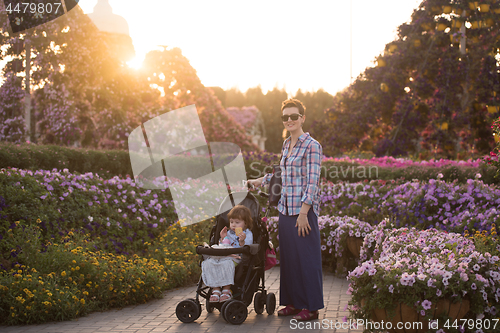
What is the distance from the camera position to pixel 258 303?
4145 millimetres

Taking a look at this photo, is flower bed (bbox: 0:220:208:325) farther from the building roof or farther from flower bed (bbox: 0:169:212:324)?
the building roof

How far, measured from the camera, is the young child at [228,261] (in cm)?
391

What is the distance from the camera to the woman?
3.79 m

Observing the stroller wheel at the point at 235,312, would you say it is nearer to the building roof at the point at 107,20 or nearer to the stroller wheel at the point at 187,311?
the stroller wheel at the point at 187,311

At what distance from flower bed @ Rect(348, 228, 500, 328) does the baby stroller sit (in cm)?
98

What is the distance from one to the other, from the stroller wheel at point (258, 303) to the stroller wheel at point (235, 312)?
27 centimetres

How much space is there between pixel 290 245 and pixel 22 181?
161 inches

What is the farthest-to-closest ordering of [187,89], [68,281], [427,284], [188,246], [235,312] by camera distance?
1. [187,89]
2. [188,246]
3. [68,281]
4. [235,312]
5. [427,284]

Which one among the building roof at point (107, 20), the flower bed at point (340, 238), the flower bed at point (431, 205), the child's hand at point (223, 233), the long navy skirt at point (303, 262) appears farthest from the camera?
the building roof at point (107, 20)

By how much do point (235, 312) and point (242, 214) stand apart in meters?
0.85

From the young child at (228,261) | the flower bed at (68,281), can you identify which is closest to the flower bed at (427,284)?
the young child at (228,261)

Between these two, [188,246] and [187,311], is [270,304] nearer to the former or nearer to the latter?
[187,311]

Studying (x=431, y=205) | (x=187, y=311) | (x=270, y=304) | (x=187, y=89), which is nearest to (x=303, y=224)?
(x=270, y=304)

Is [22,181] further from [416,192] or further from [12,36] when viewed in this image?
[12,36]
